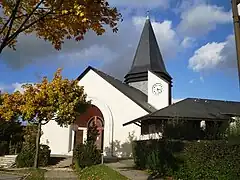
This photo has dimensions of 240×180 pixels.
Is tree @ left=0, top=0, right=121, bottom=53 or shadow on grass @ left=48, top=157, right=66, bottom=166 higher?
tree @ left=0, top=0, right=121, bottom=53

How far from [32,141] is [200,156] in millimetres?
15580

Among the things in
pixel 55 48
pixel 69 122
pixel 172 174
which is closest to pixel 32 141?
pixel 69 122

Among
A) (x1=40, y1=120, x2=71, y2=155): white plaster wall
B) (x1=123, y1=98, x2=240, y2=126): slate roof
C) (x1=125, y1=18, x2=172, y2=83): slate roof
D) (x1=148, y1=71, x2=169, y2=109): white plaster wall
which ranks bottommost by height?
(x1=40, y1=120, x2=71, y2=155): white plaster wall

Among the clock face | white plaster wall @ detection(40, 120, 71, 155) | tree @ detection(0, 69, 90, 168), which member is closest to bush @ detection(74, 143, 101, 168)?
tree @ detection(0, 69, 90, 168)

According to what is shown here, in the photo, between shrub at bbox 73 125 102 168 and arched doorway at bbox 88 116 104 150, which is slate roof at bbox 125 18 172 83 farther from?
shrub at bbox 73 125 102 168

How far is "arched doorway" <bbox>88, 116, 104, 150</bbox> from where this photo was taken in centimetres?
2744

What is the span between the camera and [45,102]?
18156 millimetres

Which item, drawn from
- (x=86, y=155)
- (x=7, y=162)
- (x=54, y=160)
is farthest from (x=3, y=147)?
(x=86, y=155)

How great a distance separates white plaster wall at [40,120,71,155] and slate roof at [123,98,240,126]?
788 cm

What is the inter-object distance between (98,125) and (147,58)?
8886 millimetres

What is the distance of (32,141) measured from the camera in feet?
76.5

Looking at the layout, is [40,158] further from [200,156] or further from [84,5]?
[84,5]

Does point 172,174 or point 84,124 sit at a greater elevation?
point 84,124

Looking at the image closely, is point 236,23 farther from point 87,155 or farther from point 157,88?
Answer: point 157,88
